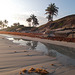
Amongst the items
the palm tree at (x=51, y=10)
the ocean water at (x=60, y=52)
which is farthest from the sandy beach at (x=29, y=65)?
the palm tree at (x=51, y=10)

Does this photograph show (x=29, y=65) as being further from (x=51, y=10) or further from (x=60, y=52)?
(x=51, y=10)

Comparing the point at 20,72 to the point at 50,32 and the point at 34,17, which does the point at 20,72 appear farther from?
the point at 34,17

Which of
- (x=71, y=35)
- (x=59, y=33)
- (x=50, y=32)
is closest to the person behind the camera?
(x=71, y=35)

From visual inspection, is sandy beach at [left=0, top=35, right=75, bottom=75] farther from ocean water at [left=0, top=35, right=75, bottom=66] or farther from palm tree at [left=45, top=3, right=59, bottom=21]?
palm tree at [left=45, top=3, right=59, bottom=21]

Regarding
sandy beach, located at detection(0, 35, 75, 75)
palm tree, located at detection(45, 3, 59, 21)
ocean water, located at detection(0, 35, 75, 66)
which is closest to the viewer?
sandy beach, located at detection(0, 35, 75, 75)

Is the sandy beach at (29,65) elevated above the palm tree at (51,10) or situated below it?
below

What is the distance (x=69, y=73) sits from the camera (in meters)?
3.71

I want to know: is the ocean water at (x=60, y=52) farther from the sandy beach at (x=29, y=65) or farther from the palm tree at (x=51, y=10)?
the palm tree at (x=51, y=10)

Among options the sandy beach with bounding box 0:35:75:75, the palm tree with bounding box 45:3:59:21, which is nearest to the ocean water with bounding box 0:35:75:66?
the sandy beach with bounding box 0:35:75:75

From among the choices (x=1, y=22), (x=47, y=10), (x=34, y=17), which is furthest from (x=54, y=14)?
(x=1, y=22)

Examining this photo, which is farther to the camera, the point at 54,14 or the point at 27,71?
the point at 54,14

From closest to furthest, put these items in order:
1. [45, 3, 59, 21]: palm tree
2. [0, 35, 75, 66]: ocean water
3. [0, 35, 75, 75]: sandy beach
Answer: [0, 35, 75, 75]: sandy beach → [0, 35, 75, 66]: ocean water → [45, 3, 59, 21]: palm tree

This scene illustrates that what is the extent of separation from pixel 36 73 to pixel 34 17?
221 feet

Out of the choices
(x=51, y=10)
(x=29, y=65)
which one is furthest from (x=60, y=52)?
(x=51, y=10)
